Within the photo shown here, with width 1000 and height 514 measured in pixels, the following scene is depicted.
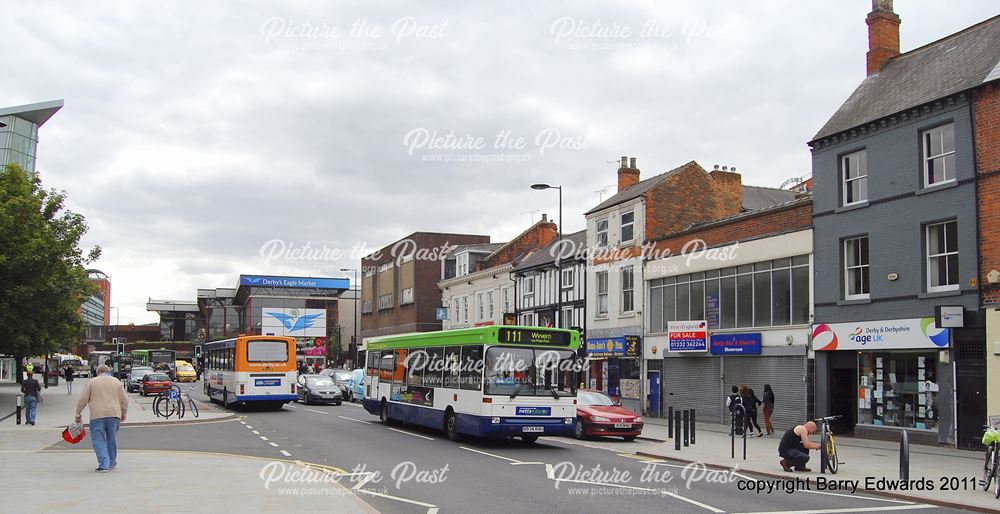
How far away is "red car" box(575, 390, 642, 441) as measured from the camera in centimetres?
2334

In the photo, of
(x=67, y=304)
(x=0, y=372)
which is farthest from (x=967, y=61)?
(x=0, y=372)

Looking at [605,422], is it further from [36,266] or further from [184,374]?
[184,374]

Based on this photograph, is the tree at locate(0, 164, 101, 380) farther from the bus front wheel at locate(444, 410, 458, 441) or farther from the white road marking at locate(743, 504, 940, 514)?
the white road marking at locate(743, 504, 940, 514)

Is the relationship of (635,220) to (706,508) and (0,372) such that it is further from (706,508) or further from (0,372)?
(0,372)

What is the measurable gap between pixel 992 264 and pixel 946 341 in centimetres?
222

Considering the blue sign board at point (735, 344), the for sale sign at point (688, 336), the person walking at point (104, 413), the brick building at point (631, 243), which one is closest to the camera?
the person walking at point (104, 413)

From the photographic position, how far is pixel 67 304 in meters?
35.1

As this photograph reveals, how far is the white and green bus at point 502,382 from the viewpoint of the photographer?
19.8m

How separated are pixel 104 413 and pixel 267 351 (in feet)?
62.2

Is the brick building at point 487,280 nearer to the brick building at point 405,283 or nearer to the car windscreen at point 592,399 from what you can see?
the brick building at point 405,283

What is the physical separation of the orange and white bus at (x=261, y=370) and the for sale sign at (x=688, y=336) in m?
14.4

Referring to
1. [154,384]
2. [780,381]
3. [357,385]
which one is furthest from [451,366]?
[154,384]

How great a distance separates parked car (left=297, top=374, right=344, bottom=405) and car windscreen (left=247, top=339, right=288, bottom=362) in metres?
6.99

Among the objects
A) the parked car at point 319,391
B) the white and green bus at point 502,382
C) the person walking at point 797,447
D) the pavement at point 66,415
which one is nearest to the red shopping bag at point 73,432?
the white and green bus at point 502,382
